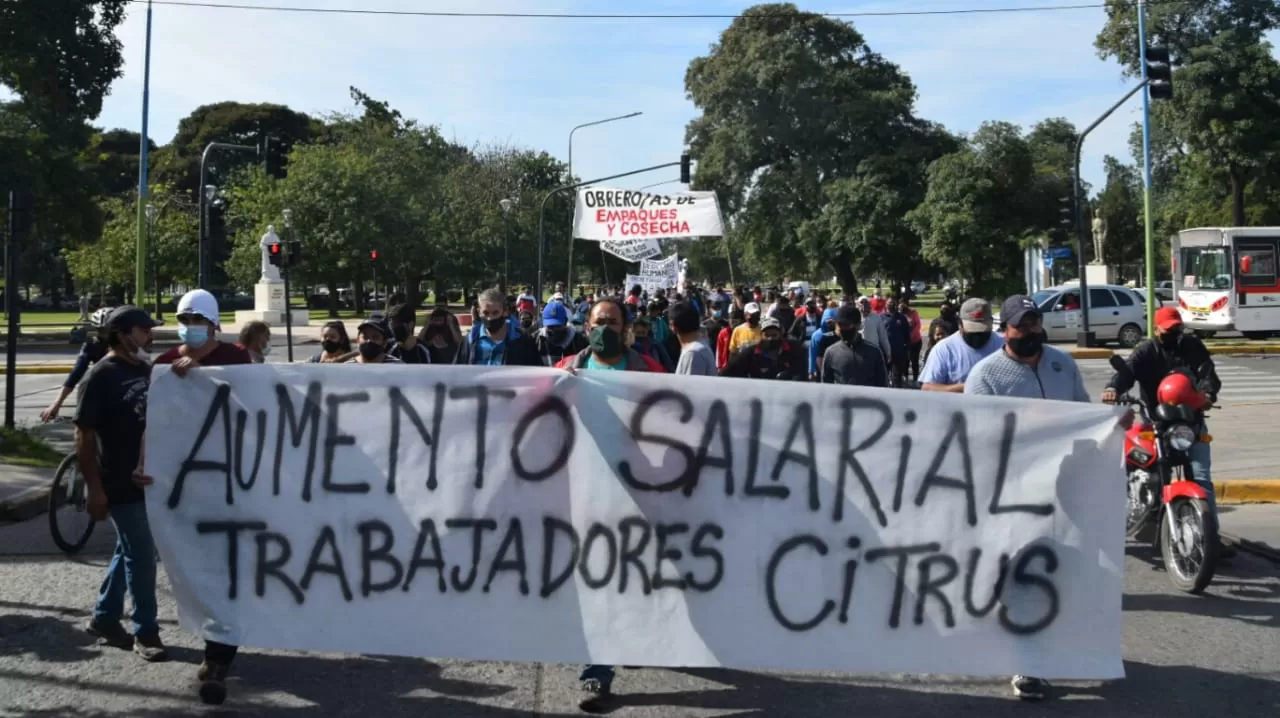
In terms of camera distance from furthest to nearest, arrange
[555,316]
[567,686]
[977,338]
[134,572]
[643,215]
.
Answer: [643,215], [555,316], [977,338], [134,572], [567,686]

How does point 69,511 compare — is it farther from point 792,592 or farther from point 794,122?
point 794,122

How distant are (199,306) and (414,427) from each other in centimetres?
172

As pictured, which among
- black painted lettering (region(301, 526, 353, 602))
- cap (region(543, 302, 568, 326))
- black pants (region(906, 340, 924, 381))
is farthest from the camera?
black pants (region(906, 340, 924, 381))

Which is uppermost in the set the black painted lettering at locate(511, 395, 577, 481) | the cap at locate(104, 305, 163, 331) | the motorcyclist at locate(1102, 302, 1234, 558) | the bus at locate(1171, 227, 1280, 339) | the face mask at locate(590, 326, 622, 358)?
the bus at locate(1171, 227, 1280, 339)

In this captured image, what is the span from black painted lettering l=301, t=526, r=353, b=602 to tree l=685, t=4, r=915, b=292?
1865 inches

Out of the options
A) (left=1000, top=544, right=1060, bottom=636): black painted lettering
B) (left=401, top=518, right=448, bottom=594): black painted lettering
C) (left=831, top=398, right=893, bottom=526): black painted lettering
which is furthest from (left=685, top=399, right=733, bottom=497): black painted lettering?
(left=1000, top=544, right=1060, bottom=636): black painted lettering

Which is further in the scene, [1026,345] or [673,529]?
[1026,345]

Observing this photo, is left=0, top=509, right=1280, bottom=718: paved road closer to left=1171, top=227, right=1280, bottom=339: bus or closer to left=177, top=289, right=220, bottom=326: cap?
left=177, top=289, right=220, bottom=326: cap

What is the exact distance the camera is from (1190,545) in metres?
6.90

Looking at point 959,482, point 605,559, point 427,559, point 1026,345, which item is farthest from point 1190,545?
point 427,559

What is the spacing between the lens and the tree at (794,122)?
2057 inches

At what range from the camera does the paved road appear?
5.12 metres

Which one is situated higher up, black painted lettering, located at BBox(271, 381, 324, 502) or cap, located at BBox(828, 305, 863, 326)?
cap, located at BBox(828, 305, 863, 326)

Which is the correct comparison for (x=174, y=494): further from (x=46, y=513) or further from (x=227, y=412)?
(x=46, y=513)
